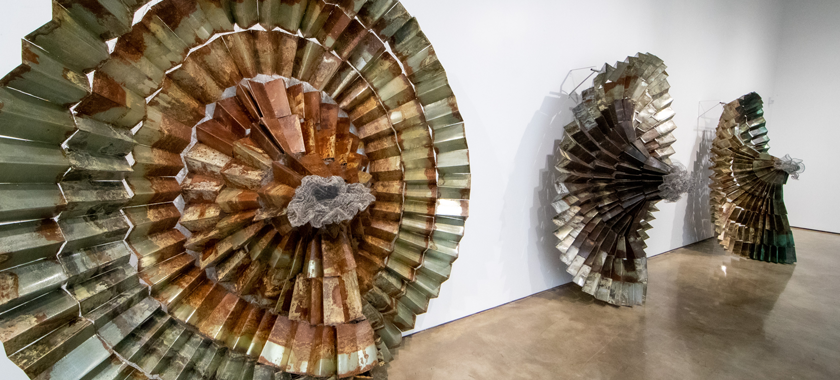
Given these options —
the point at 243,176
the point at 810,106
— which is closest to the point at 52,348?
the point at 243,176

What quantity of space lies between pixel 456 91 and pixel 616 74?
704 millimetres

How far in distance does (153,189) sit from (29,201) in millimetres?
174

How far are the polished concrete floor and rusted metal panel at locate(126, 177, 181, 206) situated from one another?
2.62ft

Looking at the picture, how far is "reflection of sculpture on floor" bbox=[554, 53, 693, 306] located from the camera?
1533mm

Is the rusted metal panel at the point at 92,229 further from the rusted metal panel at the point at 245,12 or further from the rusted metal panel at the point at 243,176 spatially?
the rusted metal panel at the point at 245,12

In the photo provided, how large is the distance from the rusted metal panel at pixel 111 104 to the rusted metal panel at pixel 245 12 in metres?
0.25

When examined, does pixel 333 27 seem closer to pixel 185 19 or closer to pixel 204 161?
pixel 185 19

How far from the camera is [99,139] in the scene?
2.12 ft

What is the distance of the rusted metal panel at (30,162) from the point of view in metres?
0.56

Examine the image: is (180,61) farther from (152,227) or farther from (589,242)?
(589,242)

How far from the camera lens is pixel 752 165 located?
7.87 ft

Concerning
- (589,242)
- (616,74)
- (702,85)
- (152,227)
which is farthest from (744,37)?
(152,227)

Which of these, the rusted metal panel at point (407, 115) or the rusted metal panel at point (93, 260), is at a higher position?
the rusted metal panel at point (407, 115)

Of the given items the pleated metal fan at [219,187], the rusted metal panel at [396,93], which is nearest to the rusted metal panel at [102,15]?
the pleated metal fan at [219,187]
